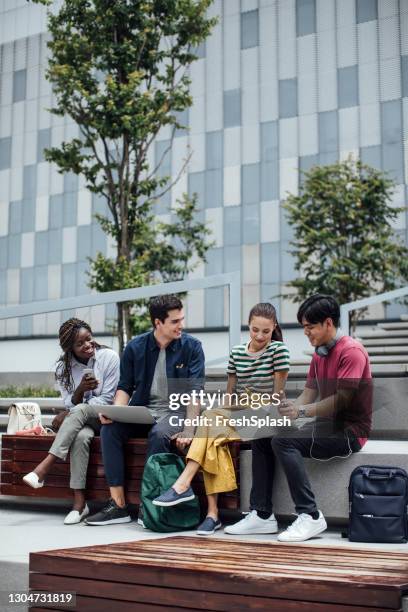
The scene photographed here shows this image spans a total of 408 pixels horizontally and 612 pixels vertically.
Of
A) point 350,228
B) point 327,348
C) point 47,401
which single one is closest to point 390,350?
point 47,401

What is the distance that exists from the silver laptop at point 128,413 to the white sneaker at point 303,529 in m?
1.27

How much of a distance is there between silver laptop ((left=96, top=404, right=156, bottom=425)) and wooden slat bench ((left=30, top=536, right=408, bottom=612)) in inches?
54.4

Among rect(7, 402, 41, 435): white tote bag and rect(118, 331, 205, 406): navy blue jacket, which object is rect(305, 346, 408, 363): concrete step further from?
rect(7, 402, 41, 435): white tote bag

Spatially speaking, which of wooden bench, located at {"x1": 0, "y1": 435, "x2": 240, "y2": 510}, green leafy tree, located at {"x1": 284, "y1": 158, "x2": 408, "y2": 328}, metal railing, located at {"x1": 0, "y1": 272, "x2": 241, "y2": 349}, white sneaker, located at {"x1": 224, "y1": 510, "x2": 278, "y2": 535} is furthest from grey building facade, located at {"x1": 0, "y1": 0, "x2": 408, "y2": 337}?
white sneaker, located at {"x1": 224, "y1": 510, "x2": 278, "y2": 535}

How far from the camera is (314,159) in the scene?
26.3 m

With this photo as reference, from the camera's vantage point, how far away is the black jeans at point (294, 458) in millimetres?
4973

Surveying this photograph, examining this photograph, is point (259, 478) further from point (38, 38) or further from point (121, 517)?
point (38, 38)

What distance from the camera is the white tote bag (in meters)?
6.57

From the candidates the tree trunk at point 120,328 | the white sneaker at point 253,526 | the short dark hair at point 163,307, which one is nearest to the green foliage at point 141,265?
the tree trunk at point 120,328

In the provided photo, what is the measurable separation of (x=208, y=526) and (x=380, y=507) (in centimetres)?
107

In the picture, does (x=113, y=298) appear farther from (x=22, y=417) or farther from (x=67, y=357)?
(x=22, y=417)

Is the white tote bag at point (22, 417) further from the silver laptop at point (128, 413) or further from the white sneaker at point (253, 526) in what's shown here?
the white sneaker at point (253, 526)

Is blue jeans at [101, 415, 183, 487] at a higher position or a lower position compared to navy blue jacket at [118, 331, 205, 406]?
lower

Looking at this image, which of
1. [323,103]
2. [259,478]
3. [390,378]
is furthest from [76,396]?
[323,103]
